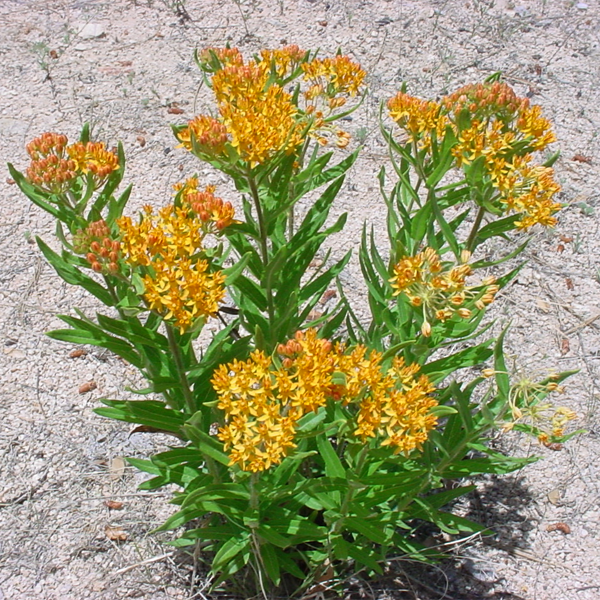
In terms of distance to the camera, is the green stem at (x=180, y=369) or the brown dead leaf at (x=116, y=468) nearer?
the green stem at (x=180, y=369)

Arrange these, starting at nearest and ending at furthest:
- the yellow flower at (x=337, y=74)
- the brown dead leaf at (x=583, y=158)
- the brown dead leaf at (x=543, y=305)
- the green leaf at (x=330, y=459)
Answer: the green leaf at (x=330, y=459)
the yellow flower at (x=337, y=74)
the brown dead leaf at (x=543, y=305)
the brown dead leaf at (x=583, y=158)

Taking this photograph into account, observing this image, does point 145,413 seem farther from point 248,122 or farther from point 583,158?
point 583,158

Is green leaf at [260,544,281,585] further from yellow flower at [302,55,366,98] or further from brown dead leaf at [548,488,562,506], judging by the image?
yellow flower at [302,55,366,98]

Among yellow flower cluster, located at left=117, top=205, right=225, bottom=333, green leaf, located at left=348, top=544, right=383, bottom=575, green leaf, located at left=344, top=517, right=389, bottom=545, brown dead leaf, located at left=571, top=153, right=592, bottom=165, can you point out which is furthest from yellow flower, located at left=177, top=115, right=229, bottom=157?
brown dead leaf, located at left=571, top=153, right=592, bottom=165

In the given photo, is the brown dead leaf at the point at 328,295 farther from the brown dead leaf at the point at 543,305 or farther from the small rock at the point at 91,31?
the small rock at the point at 91,31

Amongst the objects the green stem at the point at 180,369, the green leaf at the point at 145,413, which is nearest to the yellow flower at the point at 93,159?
the green stem at the point at 180,369

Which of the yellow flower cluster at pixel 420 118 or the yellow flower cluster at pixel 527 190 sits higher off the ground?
the yellow flower cluster at pixel 420 118
